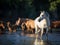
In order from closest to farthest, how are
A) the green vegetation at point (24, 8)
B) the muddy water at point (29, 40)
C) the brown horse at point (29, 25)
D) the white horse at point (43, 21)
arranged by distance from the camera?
the muddy water at point (29, 40) < the white horse at point (43, 21) < the brown horse at point (29, 25) < the green vegetation at point (24, 8)

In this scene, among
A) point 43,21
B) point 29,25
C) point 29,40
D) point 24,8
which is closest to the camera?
point 29,40

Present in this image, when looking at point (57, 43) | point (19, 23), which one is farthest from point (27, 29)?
point (57, 43)

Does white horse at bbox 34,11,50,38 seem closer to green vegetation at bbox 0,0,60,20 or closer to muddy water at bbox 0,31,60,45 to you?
muddy water at bbox 0,31,60,45

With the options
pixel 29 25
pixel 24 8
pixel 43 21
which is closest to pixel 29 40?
pixel 43 21

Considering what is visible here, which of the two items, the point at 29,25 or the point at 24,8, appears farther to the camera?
the point at 24,8

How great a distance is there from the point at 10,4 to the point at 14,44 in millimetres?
21275

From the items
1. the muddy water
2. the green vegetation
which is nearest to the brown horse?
the muddy water

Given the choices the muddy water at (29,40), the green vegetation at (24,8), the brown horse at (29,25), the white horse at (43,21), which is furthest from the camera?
the green vegetation at (24,8)

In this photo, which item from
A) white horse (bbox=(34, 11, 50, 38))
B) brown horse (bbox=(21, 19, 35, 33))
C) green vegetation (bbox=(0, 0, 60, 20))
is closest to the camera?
white horse (bbox=(34, 11, 50, 38))

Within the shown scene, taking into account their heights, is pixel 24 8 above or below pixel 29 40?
above

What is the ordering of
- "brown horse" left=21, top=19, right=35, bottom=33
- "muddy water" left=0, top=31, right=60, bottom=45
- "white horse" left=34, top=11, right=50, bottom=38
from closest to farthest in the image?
"muddy water" left=0, top=31, right=60, bottom=45 < "white horse" left=34, top=11, right=50, bottom=38 < "brown horse" left=21, top=19, right=35, bottom=33

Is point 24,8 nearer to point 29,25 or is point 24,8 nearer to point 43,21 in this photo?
point 29,25

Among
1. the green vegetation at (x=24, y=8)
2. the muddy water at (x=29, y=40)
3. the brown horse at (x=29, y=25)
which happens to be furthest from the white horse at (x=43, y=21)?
the green vegetation at (x=24, y=8)

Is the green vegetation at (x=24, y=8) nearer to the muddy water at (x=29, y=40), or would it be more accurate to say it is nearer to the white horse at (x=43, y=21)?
the muddy water at (x=29, y=40)
